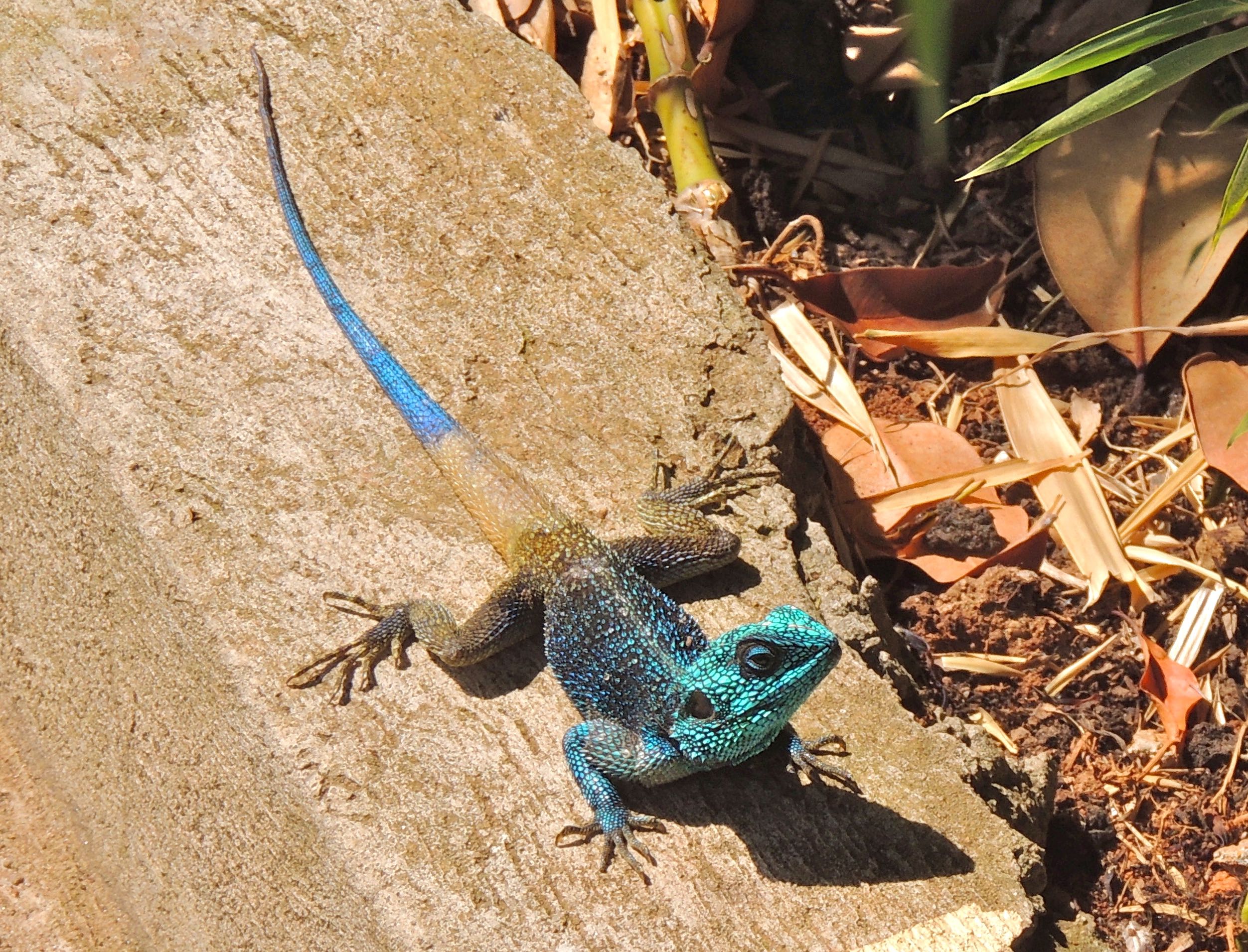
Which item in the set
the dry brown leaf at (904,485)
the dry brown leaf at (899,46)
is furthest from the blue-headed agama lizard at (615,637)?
the dry brown leaf at (899,46)

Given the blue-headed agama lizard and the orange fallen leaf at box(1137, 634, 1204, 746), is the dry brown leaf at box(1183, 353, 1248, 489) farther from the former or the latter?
the blue-headed agama lizard

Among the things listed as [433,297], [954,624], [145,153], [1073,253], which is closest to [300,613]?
[433,297]

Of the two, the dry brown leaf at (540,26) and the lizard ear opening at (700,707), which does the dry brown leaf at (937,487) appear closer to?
the lizard ear opening at (700,707)

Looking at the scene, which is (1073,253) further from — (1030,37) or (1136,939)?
(1136,939)

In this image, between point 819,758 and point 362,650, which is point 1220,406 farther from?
point 362,650

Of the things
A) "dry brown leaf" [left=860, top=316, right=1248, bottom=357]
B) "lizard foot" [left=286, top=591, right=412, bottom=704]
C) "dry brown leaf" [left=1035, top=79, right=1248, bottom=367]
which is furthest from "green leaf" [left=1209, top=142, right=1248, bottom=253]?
"lizard foot" [left=286, top=591, right=412, bottom=704]

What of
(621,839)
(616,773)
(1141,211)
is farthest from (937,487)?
(621,839)
